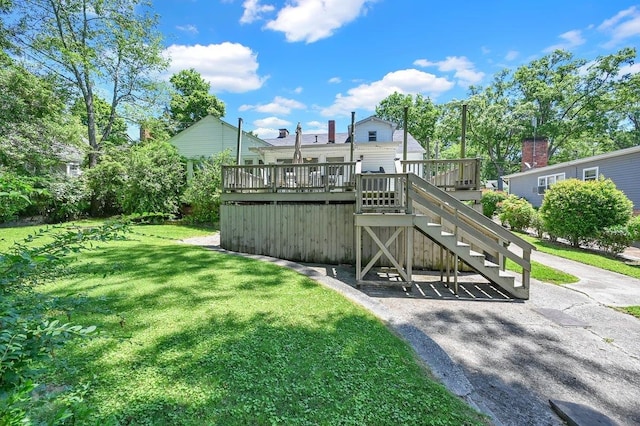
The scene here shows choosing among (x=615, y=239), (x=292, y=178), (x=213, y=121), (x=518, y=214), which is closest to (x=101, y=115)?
(x=213, y=121)

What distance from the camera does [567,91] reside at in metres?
28.6

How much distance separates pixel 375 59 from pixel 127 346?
20.4 meters

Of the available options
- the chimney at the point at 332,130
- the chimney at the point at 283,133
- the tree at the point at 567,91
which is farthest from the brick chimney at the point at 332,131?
the tree at the point at 567,91

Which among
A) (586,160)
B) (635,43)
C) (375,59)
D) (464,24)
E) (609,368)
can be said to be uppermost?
(635,43)

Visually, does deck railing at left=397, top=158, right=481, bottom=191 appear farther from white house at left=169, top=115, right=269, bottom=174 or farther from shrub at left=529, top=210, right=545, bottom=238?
white house at left=169, top=115, right=269, bottom=174

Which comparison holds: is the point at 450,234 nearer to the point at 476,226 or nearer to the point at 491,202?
the point at 476,226

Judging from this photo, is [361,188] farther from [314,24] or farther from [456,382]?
[314,24]

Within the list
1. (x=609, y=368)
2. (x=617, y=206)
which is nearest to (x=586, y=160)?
(x=617, y=206)

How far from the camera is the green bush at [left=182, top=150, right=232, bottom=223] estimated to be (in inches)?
544

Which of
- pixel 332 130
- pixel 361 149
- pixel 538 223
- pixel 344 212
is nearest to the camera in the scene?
pixel 344 212

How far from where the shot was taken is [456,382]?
2570 millimetres

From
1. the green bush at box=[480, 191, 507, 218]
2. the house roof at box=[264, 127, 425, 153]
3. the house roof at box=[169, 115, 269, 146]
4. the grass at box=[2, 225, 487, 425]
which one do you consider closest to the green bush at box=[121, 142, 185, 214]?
the house roof at box=[169, 115, 269, 146]

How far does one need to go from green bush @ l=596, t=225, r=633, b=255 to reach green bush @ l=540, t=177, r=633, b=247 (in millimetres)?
231

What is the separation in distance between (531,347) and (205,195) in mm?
13324
